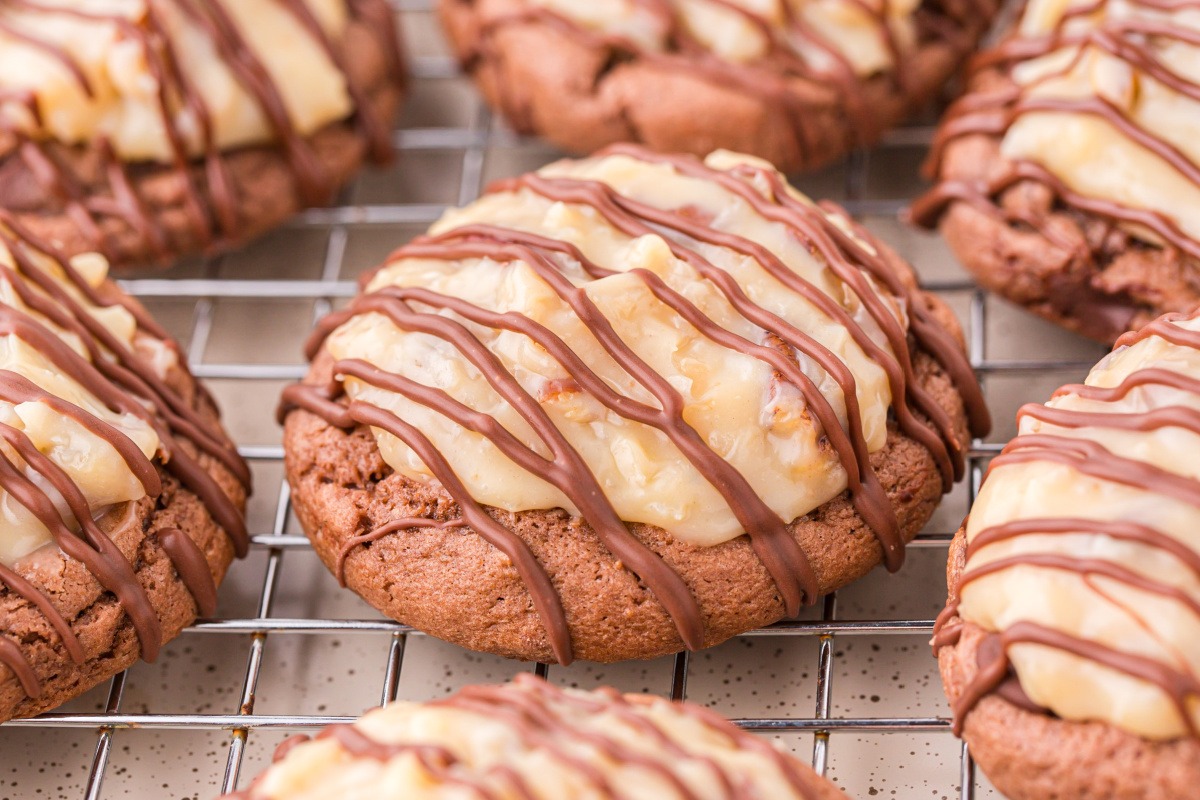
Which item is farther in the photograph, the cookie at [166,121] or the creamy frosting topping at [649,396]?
the cookie at [166,121]

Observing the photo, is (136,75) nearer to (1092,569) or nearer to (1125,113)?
(1125,113)

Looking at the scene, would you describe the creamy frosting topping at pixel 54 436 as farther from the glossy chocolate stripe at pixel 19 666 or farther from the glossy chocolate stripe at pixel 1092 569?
the glossy chocolate stripe at pixel 1092 569

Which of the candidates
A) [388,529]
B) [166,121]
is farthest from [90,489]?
[166,121]

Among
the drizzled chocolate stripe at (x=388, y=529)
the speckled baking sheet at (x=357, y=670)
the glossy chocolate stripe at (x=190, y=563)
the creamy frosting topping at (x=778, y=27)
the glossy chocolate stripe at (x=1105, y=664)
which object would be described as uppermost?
the creamy frosting topping at (x=778, y=27)

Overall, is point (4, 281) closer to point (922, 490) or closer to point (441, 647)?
point (441, 647)

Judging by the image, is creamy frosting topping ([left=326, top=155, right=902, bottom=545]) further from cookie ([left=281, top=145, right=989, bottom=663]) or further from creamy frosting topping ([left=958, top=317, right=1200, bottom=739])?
creamy frosting topping ([left=958, top=317, right=1200, bottom=739])

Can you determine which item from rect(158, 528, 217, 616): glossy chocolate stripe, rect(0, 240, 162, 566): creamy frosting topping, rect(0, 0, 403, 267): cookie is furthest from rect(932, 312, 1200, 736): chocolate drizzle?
rect(0, 0, 403, 267): cookie

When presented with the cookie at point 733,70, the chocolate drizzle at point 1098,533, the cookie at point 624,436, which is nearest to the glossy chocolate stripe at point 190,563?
the cookie at point 624,436
